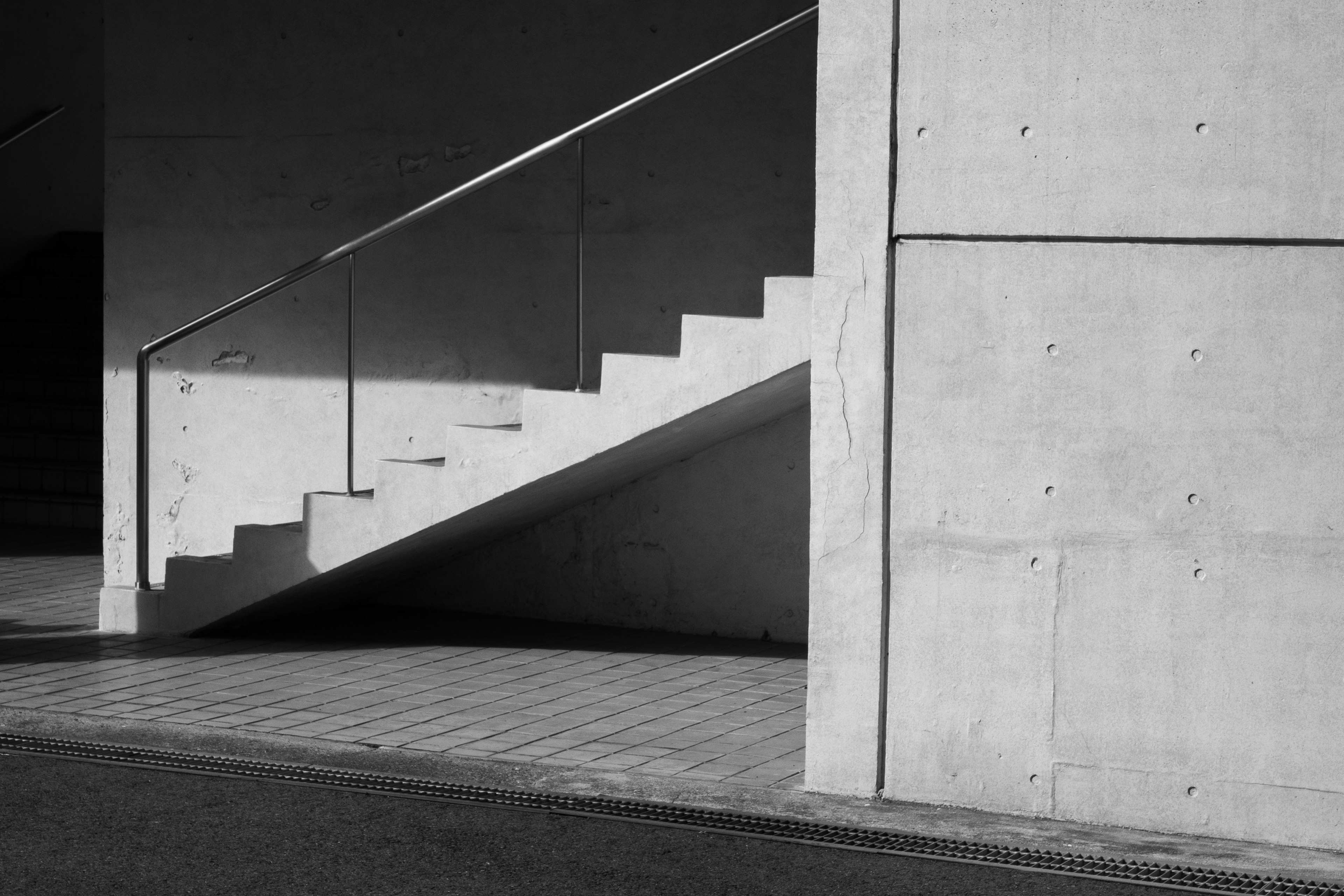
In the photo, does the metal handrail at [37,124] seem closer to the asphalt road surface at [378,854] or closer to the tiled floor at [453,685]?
the tiled floor at [453,685]

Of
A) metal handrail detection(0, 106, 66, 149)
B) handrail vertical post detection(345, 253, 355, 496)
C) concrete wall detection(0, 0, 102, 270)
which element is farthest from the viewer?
concrete wall detection(0, 0, 102, 270)

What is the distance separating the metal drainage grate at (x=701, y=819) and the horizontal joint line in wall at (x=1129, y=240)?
180 cm

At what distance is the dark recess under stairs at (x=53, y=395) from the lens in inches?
477

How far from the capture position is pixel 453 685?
24.9 feet

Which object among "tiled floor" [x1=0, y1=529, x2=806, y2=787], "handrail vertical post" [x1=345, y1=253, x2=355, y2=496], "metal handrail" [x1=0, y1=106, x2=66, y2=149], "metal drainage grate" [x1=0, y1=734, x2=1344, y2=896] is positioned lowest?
"metal drainage grate" [x1=0, y1=734, x2=1344, y2=896]

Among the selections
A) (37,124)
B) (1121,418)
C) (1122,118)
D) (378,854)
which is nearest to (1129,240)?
(1122,118)

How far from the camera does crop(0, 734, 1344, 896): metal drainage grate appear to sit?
5.00 meters

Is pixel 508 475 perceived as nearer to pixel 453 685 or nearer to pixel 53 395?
pixel 453 685

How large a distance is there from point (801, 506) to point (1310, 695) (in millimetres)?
3622

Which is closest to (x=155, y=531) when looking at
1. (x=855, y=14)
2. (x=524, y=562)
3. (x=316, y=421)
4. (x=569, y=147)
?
(x=316, y=421)

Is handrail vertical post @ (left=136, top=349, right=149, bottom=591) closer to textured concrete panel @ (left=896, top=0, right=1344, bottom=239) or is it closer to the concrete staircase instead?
the concrete staircase

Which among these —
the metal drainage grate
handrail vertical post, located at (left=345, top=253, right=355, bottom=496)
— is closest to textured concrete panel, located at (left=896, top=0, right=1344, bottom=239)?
the metal drainage grate

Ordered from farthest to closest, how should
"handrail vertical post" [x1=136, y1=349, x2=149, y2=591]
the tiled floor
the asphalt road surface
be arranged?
1. "handrail vertical post" [x1=136, y1=349, x2=149, y2=591]
2. the tiled floor
3. the asphalt road surface

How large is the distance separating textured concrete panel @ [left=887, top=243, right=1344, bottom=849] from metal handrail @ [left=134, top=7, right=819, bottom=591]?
6.22 ft
